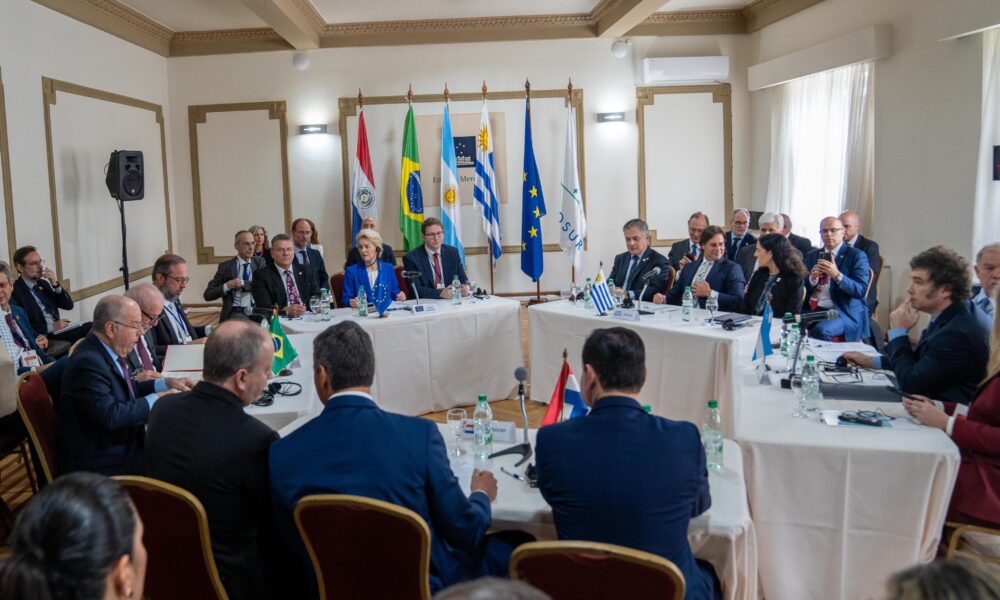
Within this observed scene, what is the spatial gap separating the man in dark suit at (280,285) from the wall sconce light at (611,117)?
493 centimetres

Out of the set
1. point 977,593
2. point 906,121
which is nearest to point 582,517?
point 977,593

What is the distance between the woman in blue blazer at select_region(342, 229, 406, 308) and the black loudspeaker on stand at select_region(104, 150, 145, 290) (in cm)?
273

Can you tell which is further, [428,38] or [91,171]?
[428,38]

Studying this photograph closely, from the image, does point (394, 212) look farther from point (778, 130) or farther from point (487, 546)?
point (487, 546)

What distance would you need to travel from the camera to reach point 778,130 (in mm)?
8961

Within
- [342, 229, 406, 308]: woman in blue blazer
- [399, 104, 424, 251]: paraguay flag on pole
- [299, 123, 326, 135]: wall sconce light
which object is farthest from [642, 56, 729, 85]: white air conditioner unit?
[342, 229, 406, 308]: woman in blue blazer

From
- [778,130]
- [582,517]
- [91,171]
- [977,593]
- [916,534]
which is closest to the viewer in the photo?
[977,593]

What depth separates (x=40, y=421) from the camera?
3129 millimetres

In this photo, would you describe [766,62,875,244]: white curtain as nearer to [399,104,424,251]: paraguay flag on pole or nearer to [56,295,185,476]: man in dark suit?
[399,104,424,251]: paraguay flag on pole

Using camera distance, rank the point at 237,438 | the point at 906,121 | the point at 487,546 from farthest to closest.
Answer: the point at 906,121 < the point at 487,546 < the point at 237,438

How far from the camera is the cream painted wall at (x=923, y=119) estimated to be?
19.8ft

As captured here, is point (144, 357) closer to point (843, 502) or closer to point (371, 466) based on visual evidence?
point (371, 466)

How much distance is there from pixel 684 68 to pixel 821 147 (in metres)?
2.05

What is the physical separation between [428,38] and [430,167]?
154 cm
